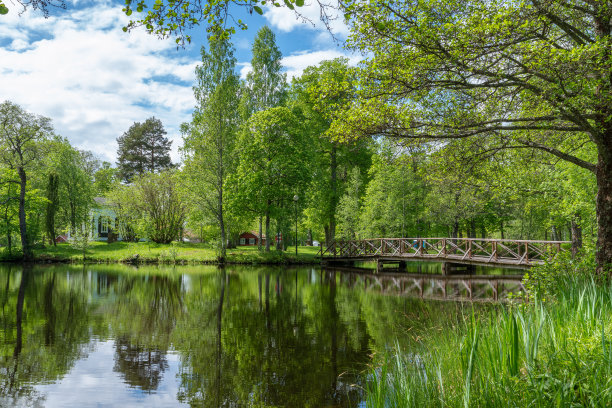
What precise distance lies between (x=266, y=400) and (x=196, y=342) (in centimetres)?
314

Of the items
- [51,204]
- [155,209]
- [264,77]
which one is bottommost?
[155,209]

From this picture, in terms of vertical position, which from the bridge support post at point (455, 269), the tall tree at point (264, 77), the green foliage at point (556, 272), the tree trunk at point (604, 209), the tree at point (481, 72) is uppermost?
the tall tree at point (264, 77)

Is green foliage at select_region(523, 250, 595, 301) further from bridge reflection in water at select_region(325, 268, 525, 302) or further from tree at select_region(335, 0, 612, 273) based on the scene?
bridge reflection in water at select_region(325, 268, 525, 302)

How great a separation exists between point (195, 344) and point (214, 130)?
2129 centimetres

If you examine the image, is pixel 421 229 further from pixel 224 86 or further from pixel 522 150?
pixel 522 150

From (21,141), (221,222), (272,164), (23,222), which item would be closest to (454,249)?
(272,164)

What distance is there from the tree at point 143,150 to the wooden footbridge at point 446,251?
33.9 metres

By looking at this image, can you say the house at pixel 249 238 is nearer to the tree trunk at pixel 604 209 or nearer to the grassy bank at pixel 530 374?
the tree trunk at pixel 604 209

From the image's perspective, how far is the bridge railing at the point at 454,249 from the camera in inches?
712

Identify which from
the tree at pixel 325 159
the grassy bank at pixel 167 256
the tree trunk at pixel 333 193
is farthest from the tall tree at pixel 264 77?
the tree trunk at pixel 333 193

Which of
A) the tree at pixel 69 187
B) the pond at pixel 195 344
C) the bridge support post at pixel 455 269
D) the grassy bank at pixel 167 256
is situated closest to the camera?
the pond at pixel 195 344

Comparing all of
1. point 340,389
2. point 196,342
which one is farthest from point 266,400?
point 196,342

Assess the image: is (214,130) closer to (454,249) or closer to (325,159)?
(325,159)

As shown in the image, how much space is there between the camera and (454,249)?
75.2ft
